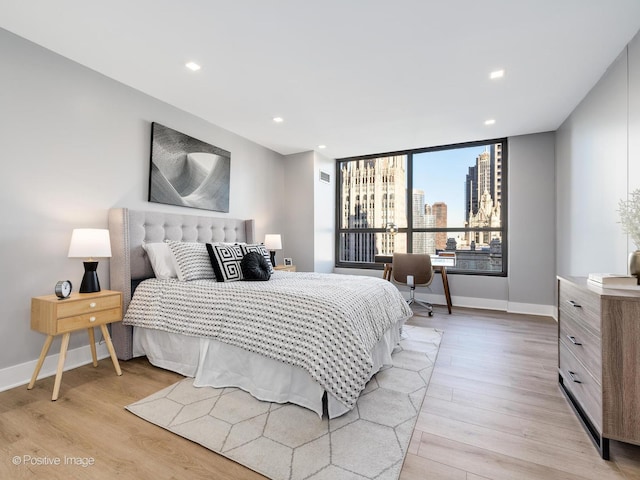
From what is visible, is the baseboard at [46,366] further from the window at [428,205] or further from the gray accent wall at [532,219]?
the gray accent wall at [532,219]

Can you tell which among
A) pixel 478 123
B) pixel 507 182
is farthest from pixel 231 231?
pixel 507 182

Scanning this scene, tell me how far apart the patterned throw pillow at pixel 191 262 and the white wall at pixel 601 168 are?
3.38 metres

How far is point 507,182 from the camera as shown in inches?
170

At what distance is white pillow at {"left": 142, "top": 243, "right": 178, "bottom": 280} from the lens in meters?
2.69

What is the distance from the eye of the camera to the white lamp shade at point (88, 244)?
212 centimetres

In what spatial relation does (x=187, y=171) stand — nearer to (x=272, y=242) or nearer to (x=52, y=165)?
(x=52, y=165)

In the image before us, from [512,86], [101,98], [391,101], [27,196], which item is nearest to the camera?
[27,196]

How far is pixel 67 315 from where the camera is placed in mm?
2002

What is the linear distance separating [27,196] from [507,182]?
5.33 meters

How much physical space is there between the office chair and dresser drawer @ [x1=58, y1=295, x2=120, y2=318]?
3.33 metres

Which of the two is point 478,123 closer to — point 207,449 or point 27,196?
point 207,449

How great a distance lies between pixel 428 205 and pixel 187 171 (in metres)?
3.65

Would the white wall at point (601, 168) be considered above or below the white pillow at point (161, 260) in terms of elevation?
above

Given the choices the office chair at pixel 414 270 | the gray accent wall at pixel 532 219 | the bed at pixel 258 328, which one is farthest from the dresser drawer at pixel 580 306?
the gray accent wall at pixel 532 219
